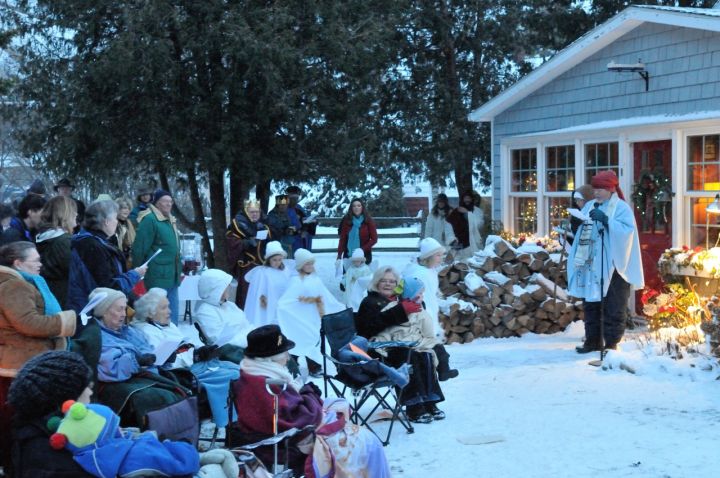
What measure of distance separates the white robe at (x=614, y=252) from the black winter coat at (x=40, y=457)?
6.14 metres

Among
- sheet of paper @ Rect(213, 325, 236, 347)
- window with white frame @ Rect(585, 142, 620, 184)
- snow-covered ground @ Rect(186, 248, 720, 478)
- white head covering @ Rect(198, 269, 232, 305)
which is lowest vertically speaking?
snow-covered ground @ Rect(186, 248, 720, 478)

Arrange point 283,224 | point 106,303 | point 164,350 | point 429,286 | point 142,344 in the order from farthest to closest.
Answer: point 283,224 → point 429,286 → point 164,350 → point 142,344 → point 106,303

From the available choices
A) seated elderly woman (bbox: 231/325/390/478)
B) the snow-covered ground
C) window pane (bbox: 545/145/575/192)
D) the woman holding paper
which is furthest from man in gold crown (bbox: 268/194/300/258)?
the woman holding paper

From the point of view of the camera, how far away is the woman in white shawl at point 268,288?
895 cm

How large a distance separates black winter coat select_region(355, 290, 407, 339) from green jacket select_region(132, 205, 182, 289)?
91.4 inches

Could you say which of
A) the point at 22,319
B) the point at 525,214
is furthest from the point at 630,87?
the point at 22,319

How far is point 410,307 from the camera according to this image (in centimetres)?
678

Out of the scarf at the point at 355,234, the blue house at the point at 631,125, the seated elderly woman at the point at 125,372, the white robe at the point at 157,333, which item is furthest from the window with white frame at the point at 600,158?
the seated elderly woman at the point at 125,372

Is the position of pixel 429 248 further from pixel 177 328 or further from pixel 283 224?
pixel 283 224

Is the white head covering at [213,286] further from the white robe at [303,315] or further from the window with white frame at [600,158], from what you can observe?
the window with white frame at [600,158]

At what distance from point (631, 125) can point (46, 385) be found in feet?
27.9

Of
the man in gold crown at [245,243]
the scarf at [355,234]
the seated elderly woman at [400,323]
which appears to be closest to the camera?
the seated elderly woman at [400,323]

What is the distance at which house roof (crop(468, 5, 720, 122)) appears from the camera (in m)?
10.0

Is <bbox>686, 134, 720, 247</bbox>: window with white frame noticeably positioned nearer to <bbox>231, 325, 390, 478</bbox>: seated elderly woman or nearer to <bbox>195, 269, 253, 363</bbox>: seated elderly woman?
<bbox>195, 269, 253, 363</bbox>: seated elderly woman
